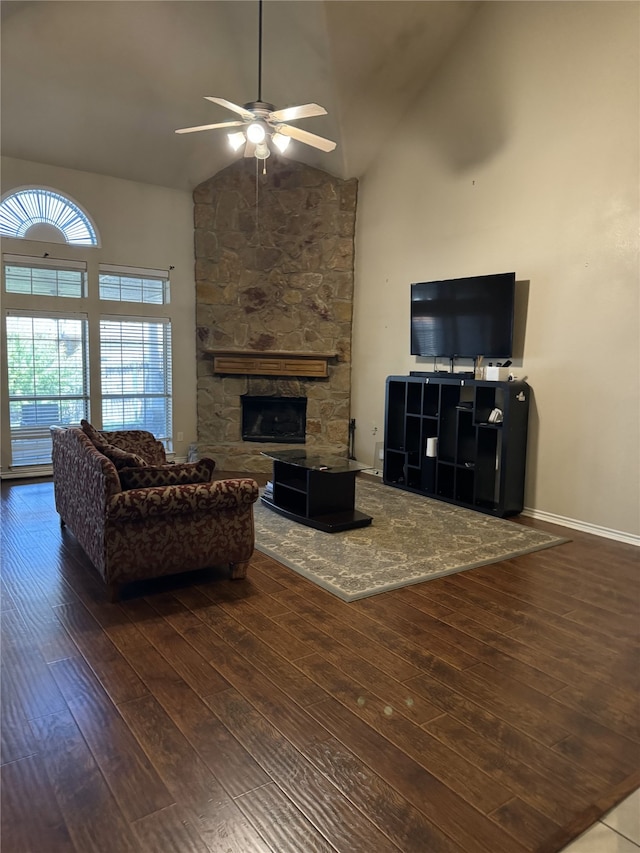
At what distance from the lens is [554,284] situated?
16.7 feet

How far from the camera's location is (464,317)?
578 cm

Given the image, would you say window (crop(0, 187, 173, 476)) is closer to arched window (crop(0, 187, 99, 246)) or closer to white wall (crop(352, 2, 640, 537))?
arched window (crop(0, 187, 99, 246))

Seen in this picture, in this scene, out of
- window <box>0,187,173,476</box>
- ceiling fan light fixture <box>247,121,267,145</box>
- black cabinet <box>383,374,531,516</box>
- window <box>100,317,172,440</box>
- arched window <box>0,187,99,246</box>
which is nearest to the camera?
ceiling fan light fixture <box>247,121,267,145</box>

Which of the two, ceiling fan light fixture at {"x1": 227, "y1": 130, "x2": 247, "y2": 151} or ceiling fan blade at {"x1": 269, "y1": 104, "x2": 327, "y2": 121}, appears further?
ceiling fan light fixture at {"x1": 227, "y1": 130, "x2": 247, "y2": 151}

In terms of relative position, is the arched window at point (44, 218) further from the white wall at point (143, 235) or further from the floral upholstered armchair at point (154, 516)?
the floral upholstered armchair at point (154, 516)

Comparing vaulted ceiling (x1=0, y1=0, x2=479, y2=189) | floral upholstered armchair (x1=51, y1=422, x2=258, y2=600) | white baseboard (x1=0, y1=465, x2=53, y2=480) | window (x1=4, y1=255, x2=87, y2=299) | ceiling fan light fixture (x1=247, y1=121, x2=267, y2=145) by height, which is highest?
vaulted ceiling (x1=0, y1=0, x2=479, y2=189)

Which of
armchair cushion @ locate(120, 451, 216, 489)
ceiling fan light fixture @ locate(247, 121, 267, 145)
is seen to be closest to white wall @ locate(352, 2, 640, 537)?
ceiling fan light fixture @ locate(247, 121, 267, 145)

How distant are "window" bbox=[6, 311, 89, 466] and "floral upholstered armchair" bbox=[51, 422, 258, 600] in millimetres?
3137

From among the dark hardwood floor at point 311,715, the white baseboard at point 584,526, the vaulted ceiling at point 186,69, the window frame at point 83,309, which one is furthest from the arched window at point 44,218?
the white baseboard at point 584,526

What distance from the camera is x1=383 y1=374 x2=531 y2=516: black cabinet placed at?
5.24 meters

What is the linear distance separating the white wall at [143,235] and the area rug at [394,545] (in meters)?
2.76

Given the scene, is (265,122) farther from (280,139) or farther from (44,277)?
(44,277)

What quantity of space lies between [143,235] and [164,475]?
4.64 m

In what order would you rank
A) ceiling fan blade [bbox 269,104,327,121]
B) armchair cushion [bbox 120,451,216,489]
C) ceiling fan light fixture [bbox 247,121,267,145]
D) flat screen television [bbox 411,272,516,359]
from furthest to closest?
1. flat screen television [bbox 411,272,516,359]
2. ceiling fan light fixture [bbox 247,121,267,145]
3. ceiling fan blade [bbox 269,104,327,121]
4. armchair cushion [bbox 120,451,216,489]
